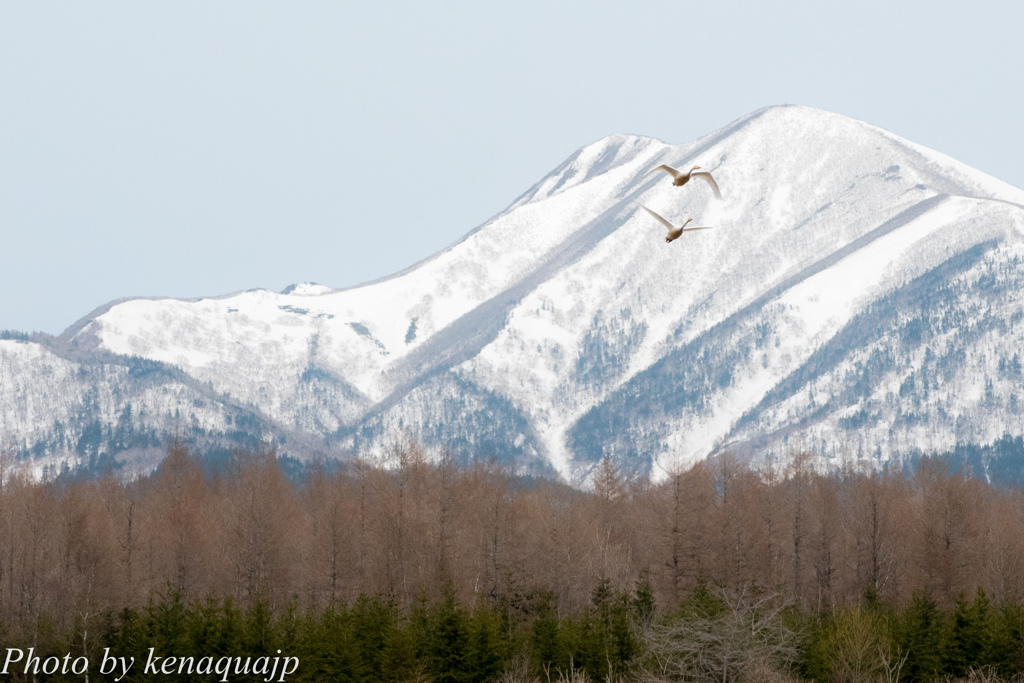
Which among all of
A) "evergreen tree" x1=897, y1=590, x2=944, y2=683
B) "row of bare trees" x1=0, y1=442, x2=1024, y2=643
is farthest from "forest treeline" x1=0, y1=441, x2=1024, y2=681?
"row of bare trees" x1=0, y1=442, x2=1024, y2=643

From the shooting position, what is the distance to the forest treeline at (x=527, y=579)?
5897 centimetres

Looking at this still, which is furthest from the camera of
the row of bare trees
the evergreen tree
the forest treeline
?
the row of bare trees

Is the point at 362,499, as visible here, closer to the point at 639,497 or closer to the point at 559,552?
the point at 559,552

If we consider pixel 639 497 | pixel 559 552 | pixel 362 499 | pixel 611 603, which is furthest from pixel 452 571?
pixel 639 497

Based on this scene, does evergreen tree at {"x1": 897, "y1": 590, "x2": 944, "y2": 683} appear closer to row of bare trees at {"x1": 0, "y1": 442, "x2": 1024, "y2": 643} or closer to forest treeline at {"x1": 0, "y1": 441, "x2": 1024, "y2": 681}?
forest treeline at {"x1": 0, "y1": 441, "x2": 1024, "y2": 681}

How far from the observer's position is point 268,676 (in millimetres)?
58812

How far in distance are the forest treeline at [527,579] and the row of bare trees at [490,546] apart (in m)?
0.27

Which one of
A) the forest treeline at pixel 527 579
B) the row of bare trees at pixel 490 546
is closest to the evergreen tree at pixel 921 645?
the forest treeline at pixel 527 579

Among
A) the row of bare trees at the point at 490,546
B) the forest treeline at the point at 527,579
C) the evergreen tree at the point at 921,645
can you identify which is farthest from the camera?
the row of bare trees at the point at 490,546

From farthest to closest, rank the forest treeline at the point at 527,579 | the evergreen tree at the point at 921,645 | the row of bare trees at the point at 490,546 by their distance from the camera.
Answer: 1. the row of bare trees at the point at 490,546
2. the evergreen tree at the point at 921,645
3. the forest treeline at the point at 527,579

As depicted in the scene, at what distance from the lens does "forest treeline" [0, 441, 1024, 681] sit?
5897 centimetres

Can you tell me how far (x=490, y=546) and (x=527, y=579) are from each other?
467cm

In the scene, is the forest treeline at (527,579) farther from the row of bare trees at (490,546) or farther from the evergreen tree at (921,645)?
the row of bare trees at (490,546)

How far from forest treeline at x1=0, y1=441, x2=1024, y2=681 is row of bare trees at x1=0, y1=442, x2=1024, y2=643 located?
0.27 meters
